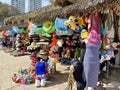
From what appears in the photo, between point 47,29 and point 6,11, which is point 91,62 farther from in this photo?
point 6,11

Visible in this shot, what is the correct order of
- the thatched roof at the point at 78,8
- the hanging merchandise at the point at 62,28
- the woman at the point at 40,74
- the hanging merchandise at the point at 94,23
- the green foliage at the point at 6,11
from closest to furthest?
the thatched roof at the point at 78,8 < the hanging merchandise at the point at 94,23 < the hanging merchandise at the point at 62,28 < the woman at the point at 40,74 < the green foliage at the point at 6,11

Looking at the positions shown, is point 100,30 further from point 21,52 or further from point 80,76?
point 21,52

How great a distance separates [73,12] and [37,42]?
2586 mm

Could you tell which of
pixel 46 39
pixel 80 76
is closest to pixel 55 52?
pixel 46 39

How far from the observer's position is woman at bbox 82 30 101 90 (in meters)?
5.06

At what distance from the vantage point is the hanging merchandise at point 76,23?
6.01 m

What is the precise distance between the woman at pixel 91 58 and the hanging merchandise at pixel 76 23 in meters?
0.87

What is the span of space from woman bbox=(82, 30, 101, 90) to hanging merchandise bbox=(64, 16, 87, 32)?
874 mm

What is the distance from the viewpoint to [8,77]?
28.5 ft

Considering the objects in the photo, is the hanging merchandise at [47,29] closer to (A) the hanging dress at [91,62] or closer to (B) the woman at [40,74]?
(B) the woman at [40,74]

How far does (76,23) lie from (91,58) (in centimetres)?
133

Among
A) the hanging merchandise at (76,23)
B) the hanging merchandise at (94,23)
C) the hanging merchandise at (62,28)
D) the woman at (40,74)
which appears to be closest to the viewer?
the hanging merchandise at (94,23)

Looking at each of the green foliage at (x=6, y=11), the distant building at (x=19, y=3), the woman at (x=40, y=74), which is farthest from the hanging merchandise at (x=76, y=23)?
the distant building at (x=19, y=3)

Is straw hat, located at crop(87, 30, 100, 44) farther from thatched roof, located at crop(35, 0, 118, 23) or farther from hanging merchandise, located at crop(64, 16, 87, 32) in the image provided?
hanging merchandise, located at crop(64, 16, 87, 32)
